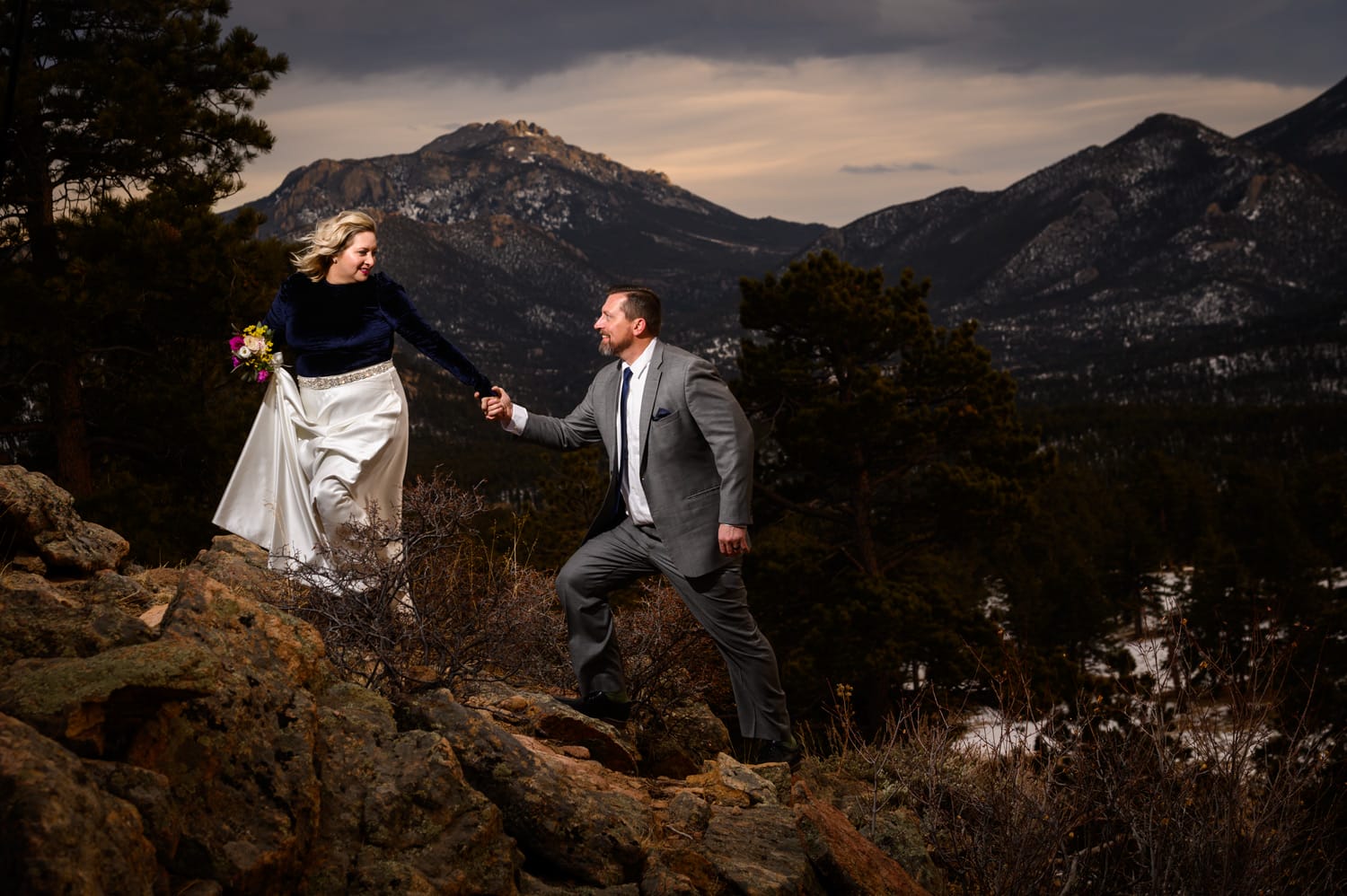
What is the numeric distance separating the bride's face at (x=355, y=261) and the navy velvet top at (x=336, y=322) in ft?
0.14

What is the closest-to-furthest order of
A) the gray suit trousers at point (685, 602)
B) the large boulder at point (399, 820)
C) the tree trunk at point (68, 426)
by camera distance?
the large boulder at point (399, 820) → the gray suit trousers at point (685, 602) → the tree trunk at point (68, 426)

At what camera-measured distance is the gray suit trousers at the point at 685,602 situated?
16.1ft

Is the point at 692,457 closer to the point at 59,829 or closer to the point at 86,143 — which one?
the point at 59,829

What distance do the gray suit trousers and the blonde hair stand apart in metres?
2.25

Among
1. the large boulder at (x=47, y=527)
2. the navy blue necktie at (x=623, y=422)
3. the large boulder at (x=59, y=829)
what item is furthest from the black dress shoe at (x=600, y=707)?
the large boulder at (x=59, y=829)

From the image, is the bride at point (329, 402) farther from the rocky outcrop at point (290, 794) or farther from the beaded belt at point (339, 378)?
the rocky outcrop at point (290, 794)

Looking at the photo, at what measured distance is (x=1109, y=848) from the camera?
4301mm

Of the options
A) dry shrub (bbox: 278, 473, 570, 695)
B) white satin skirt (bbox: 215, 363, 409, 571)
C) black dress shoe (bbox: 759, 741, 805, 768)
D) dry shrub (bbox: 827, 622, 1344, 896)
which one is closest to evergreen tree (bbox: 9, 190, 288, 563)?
white satin skirt (bbox: 215, 363, 409, 571)

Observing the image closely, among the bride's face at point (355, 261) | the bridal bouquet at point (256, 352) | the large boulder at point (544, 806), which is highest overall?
the bride's face at point (355, 261)

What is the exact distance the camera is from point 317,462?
586 centimetres

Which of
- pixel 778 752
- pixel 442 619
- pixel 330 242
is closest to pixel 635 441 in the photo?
pixel 442 619

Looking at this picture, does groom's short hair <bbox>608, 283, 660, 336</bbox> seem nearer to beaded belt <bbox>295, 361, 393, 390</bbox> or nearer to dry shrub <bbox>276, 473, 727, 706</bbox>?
dry shrub <bbox>276, 473, 727, 706</bbox>

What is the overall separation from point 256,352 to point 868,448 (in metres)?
15.9

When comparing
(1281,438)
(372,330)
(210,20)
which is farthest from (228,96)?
(1281,438)
